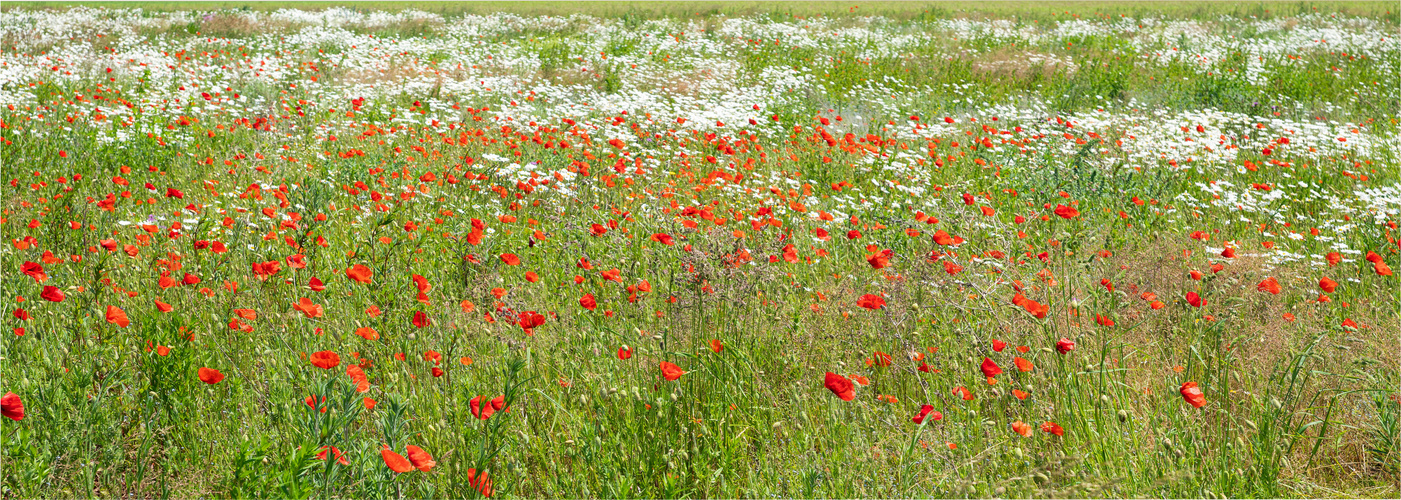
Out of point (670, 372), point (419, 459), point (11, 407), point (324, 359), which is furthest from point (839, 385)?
point (11, 407)

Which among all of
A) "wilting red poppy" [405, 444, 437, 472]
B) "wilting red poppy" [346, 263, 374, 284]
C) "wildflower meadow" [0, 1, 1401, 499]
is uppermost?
"wilting red poppy" [346, 263, 374, 284]

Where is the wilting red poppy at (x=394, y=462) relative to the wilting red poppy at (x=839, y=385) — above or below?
above

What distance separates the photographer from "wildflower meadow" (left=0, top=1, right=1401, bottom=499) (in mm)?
1947

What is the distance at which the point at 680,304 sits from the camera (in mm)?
2762

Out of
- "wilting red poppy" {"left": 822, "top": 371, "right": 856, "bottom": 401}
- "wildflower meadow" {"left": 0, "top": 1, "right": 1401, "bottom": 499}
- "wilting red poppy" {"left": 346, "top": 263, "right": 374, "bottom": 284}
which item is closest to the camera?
"wilting red poppy" {"left": 822, "top": 371, "right": 856, "bottom": 401}

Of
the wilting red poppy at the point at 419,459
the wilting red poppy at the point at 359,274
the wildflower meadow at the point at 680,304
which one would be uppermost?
the wilting red poppy at the point at 359,274

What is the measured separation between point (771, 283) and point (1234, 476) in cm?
170

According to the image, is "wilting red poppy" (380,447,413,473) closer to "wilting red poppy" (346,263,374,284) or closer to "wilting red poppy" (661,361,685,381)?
"wilting red poppy" (661,361,685,381)

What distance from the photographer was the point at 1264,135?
654cm

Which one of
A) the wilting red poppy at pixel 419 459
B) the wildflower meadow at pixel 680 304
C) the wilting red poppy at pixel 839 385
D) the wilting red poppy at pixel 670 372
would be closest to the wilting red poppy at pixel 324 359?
the wildflower meadow at pixel 680 304

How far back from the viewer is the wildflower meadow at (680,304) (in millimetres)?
1947

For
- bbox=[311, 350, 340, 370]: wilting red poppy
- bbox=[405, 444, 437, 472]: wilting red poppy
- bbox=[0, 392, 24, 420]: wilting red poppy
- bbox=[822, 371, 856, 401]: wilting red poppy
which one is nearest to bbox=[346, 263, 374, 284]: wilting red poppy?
bbox=[311, 350, 340, 370]: wilting red poppy

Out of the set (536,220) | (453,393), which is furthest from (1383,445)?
(536,220)

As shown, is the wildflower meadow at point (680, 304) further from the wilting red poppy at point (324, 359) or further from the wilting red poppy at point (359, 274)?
the wilting red poppy at point (359, 274)
